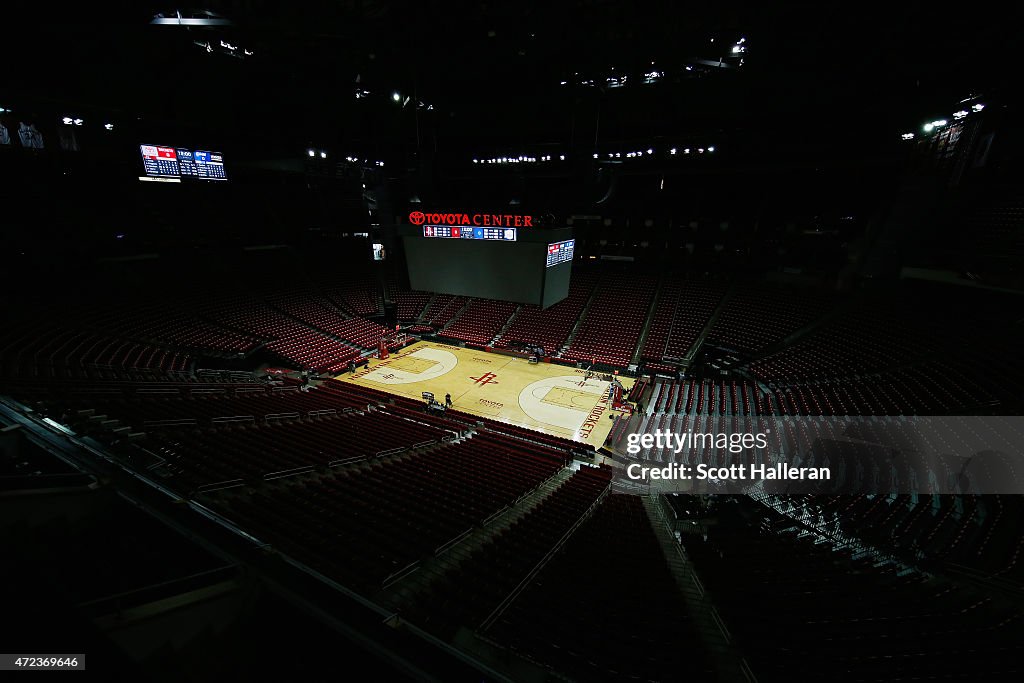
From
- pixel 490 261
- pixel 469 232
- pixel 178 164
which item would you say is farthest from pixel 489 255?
pixel 178 164

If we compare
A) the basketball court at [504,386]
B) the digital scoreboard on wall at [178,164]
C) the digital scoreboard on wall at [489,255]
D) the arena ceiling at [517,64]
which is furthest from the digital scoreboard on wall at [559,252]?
the digital scoreboard on wall at [178,164]

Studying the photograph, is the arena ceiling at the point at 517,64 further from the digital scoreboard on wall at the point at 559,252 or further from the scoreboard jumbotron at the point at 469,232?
the digital scoreboard on wall at the point at 559,252

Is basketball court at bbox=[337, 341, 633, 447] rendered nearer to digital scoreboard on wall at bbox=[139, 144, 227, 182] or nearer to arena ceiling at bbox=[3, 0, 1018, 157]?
arena ceiling at bbox=[3, 0, 1018, 157]

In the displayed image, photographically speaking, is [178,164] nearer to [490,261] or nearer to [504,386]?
[490,261]

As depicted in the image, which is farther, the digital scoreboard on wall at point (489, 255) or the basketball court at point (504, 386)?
the digital scoreboard on wall at point (489, 255)

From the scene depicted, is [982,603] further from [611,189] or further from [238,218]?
[238,218]

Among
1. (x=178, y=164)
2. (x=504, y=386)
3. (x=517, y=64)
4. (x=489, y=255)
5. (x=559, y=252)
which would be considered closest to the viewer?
(x=517, y=64)

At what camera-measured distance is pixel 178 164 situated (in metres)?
24.2

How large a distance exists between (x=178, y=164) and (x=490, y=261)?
19342mm

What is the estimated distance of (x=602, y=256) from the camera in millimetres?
31594

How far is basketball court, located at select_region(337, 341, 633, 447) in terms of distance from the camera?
17578 millimetres

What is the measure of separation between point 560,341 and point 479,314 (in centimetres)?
666

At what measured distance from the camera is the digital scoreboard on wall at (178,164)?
2288cm

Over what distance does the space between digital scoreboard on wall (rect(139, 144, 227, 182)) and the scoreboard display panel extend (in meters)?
13.7
